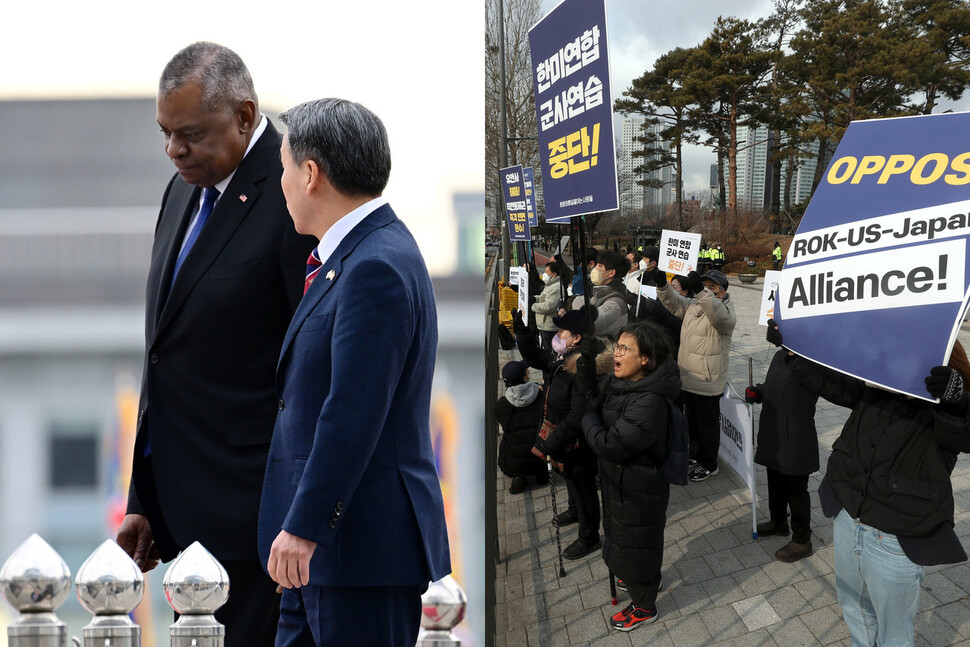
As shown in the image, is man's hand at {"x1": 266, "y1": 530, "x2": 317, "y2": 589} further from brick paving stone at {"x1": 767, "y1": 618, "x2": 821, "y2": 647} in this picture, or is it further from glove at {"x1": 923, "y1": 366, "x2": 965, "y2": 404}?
brick paving stone at {"x1": 767, "y1": 618, "x2": 821, "y2": 647}

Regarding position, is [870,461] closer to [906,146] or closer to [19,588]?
[906,146]

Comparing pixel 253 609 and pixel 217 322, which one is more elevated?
pixel 217 322

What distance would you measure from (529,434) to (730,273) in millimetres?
27159

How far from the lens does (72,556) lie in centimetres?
237

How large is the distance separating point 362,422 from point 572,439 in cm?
313

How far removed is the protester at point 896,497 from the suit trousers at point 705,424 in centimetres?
262

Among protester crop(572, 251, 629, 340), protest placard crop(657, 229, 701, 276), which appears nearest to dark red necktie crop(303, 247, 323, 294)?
protester crop(572, 251, 629, 340)

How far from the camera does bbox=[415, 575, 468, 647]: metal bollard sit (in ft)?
3.74

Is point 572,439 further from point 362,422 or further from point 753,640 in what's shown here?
point 362,422

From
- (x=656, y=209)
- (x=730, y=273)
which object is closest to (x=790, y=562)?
(x=730, y=273)

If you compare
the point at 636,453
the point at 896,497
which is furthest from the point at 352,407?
the point at 636,453

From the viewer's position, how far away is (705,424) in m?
5.80

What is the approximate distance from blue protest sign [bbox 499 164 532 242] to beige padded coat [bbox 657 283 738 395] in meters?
5.82

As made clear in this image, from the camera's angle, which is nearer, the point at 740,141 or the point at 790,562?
the point at 790,562
